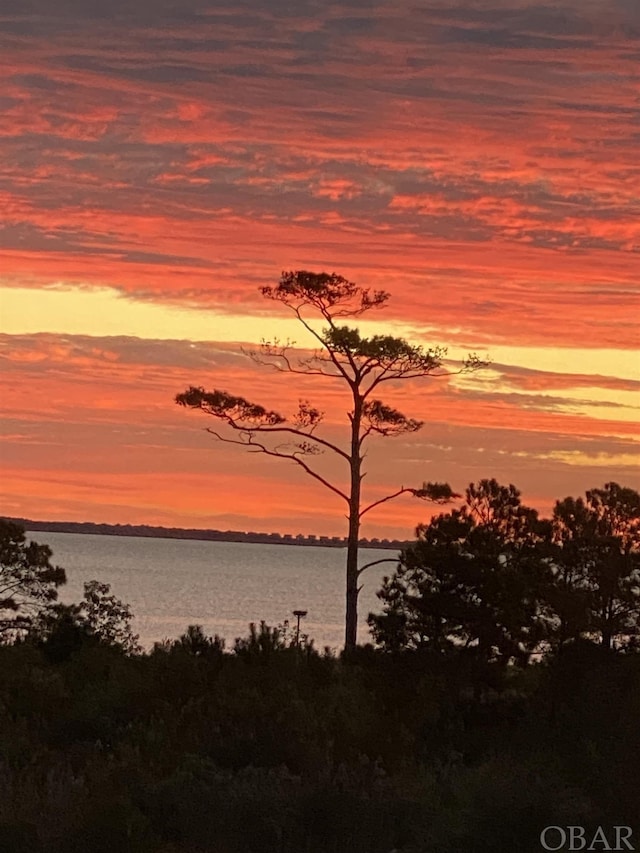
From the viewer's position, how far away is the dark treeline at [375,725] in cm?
1254

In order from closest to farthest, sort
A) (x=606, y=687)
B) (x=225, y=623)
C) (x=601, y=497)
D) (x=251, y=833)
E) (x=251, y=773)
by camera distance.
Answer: (x=251, y=833) → (x=251, y=773) → (x=606, y=687) → (x=601, y=497) → (x=225, y=623)

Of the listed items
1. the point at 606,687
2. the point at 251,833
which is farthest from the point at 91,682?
the point at 251,833

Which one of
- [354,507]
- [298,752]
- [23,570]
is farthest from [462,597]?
[298,752]

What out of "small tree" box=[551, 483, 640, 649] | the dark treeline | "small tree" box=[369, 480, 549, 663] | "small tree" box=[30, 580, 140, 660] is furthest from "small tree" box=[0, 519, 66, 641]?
"small tree" box=[551, 483, 640, 649]

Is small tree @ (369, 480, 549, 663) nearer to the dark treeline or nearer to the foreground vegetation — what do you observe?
the dark treeline

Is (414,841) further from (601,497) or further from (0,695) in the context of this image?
(601,497)

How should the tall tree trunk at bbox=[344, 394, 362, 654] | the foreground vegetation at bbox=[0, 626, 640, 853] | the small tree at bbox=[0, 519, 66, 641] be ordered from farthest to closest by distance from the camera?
the small tree at bbox=[0, 519, 66, 641]
the tall tree trunk at bbox=[344, 394, 362, 654]
the foreground vegetation at bbox=[0, 626, 640, 853]

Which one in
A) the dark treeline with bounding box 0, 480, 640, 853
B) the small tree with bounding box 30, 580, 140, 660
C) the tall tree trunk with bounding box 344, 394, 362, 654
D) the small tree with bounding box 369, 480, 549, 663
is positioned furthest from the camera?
the tall tree trunk with bounding box 344, 394, 362, 654

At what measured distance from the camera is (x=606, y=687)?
2212 centimetres

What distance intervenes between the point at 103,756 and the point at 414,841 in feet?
17.9

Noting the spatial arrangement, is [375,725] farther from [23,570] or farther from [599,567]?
[23,570]

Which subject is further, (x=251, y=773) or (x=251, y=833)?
(x=251, y=773)

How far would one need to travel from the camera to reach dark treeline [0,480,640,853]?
12539 mm

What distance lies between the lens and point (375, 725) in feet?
60.3
